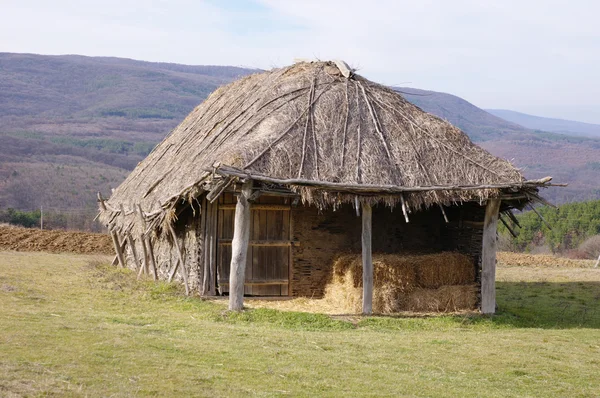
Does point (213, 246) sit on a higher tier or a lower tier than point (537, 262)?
higher

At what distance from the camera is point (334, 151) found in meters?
15.8

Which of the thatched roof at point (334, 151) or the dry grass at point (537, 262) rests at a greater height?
the thatched roof at point (334, 151)

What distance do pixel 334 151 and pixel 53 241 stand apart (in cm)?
1489

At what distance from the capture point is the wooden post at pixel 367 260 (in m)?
15.0

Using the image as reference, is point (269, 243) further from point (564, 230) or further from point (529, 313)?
point (564, 230)

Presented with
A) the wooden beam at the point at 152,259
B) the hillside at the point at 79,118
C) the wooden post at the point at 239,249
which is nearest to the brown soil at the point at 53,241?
the wooden beam at the point at 152,259

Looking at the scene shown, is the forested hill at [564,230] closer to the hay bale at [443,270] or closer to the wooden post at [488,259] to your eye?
the hay bale at [443,270]

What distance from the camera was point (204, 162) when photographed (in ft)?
53.6

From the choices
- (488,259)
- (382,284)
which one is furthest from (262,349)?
(488,259)

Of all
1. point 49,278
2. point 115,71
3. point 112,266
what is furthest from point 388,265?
point 115,71

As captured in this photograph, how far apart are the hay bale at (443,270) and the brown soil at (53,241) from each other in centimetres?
1391

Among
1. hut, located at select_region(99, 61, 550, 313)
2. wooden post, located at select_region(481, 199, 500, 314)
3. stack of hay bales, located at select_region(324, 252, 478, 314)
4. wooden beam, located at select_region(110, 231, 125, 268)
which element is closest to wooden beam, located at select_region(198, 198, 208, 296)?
hut, located at select_region(99, 61, 550, 313)

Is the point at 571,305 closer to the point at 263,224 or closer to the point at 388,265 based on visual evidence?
the point at 388,265

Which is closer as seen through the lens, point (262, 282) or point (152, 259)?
point (262, 282)
